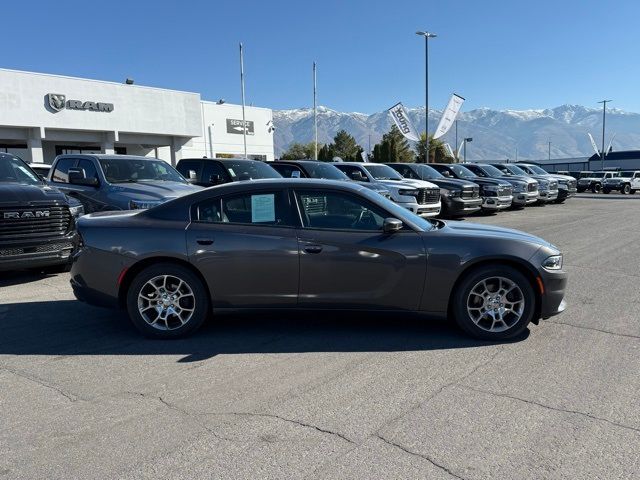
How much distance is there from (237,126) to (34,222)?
4212cm

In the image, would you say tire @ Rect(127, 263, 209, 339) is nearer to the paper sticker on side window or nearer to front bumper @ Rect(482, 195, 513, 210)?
the paper sticker on side window

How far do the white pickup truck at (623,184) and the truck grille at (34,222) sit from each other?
133 ft

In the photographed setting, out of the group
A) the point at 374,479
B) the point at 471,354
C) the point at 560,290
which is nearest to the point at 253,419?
the point at 374,479

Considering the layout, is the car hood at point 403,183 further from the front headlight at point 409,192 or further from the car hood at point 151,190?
the car hood at point 151,190

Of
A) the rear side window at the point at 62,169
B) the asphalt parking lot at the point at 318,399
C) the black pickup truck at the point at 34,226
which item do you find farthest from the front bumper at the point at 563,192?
the black pickup truck at the point at 34,226

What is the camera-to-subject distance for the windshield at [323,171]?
564 inches

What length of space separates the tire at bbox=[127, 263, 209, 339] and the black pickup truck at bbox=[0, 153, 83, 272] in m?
3.22

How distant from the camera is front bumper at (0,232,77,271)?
24.1 ft

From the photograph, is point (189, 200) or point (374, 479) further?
point (189, 200)

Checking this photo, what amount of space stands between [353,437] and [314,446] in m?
0.26

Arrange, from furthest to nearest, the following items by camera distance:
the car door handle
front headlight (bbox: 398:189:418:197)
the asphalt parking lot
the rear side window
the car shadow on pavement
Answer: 1. front headlight (bbox: 398:189:418:197)
2. the rear side window
3. the car door handle
4. the car shadow on pavement
5. the asphalt parking lot

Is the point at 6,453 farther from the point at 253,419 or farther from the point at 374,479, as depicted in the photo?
the point at 374,479

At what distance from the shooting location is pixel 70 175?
937 cm

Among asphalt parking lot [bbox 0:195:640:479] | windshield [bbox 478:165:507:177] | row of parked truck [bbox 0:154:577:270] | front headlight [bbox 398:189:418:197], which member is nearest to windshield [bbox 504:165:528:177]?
windshield [bbox 478:165:507:177]
